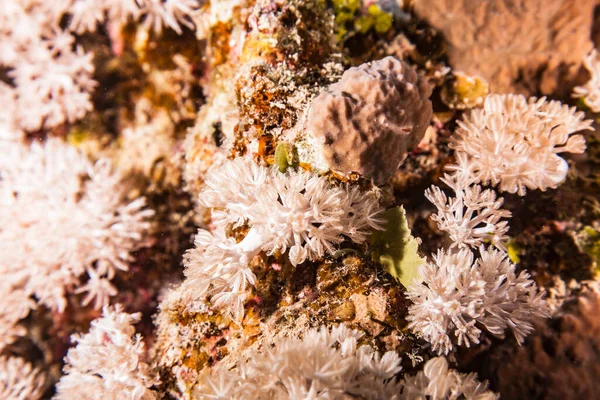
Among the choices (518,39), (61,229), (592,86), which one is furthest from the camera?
(61,229)

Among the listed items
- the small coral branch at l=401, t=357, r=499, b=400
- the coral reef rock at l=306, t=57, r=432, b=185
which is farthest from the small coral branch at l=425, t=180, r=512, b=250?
the small coral branch at l=401, t=357, r=499, b=400

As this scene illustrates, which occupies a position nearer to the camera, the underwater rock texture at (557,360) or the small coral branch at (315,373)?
the small coral branch at (315,373)

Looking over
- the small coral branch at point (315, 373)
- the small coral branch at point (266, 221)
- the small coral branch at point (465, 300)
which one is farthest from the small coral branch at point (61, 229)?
the small coral branch at point (465, 300)

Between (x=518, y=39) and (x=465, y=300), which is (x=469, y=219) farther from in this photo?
(x=518, y=39)

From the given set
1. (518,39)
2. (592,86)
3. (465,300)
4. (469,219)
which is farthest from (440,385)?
(518,39)

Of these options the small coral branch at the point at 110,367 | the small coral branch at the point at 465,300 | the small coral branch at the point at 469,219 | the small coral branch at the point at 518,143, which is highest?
the small coral branch at the point at 518,143

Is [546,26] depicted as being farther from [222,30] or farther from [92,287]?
[92,287]

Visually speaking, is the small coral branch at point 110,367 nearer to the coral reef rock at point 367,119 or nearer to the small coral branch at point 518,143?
the coral reef rock at point 367,119
